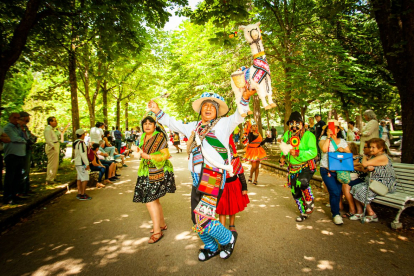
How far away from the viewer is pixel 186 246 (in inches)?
128

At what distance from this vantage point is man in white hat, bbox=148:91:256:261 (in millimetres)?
2648

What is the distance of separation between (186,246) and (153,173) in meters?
1.24

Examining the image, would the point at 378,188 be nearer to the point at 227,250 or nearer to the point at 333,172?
the point at 333,172

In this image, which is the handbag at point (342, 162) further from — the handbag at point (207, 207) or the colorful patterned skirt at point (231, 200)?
the handbag at point (207, 207)

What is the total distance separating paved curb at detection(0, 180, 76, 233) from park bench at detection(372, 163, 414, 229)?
6.92m

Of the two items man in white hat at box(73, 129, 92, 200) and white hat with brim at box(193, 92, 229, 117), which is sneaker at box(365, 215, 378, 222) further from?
man in white hat at box(73, 129, 92, 200)

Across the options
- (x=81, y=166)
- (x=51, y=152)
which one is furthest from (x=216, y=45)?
(x=51, y=152)

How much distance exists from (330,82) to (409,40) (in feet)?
11.8

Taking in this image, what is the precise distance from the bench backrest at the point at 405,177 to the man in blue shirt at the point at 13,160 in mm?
8224

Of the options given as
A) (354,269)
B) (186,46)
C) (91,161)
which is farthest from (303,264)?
(186,46)

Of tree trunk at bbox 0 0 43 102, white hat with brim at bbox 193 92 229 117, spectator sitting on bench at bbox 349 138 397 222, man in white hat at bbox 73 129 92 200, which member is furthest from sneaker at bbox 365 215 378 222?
tree trunk at bbox 0 0 43 102

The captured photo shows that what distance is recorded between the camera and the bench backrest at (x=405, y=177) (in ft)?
12.6

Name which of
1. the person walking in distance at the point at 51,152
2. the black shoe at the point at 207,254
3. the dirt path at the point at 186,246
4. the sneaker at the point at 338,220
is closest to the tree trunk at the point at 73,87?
the person walking in distance at the point at 51,152

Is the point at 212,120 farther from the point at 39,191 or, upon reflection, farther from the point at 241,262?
the point at 39,191
